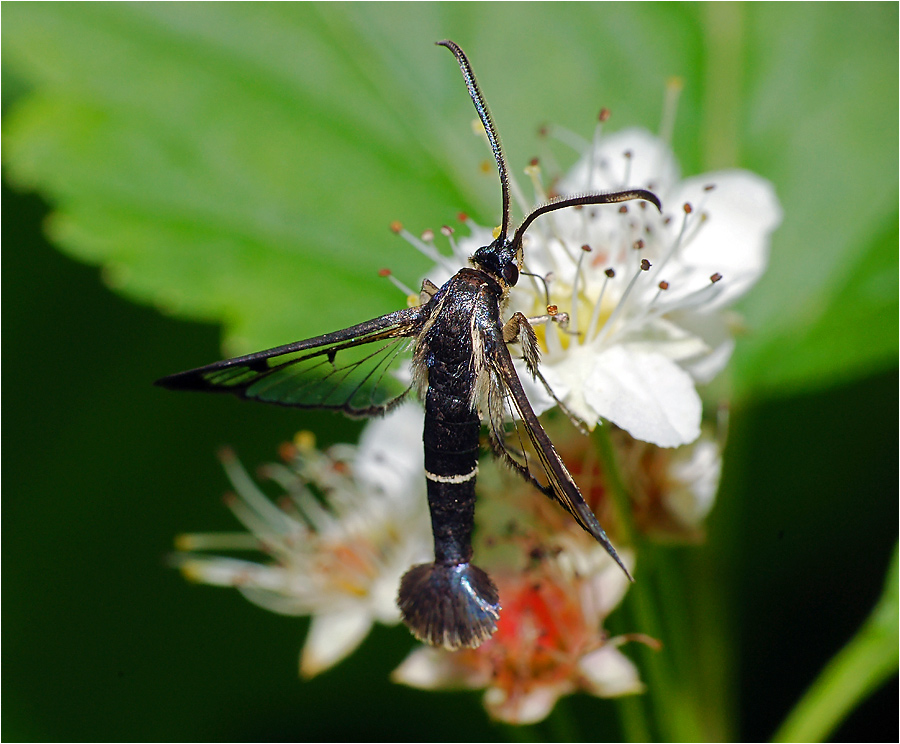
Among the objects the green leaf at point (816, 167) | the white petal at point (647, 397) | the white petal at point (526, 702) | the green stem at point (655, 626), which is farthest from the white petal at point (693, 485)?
the green leaf at point (816, 167)

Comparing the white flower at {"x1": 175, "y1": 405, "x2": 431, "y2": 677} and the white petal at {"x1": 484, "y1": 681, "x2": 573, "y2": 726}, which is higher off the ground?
the white flower at {"x1": 175, "y1": 405, "x2": 431, "y2": 677}

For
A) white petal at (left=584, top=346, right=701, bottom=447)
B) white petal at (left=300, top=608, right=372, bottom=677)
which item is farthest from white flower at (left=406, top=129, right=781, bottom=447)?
white petal at (left=300, top=608, right=372, bottom=677)

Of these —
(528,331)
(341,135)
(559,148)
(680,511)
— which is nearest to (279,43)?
(341,135)

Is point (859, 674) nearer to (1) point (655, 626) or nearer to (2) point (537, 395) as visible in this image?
(1) point (655, 626)

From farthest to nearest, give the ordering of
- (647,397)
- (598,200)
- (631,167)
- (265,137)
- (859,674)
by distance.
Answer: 1. (265,137)
2. (631,167)
3. (859,674)
4. (647,397)
5. (598,200)

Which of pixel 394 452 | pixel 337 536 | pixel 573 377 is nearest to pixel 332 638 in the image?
pixel 337 536

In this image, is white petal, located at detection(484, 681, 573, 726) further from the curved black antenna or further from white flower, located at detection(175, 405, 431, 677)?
the curved black antenna
